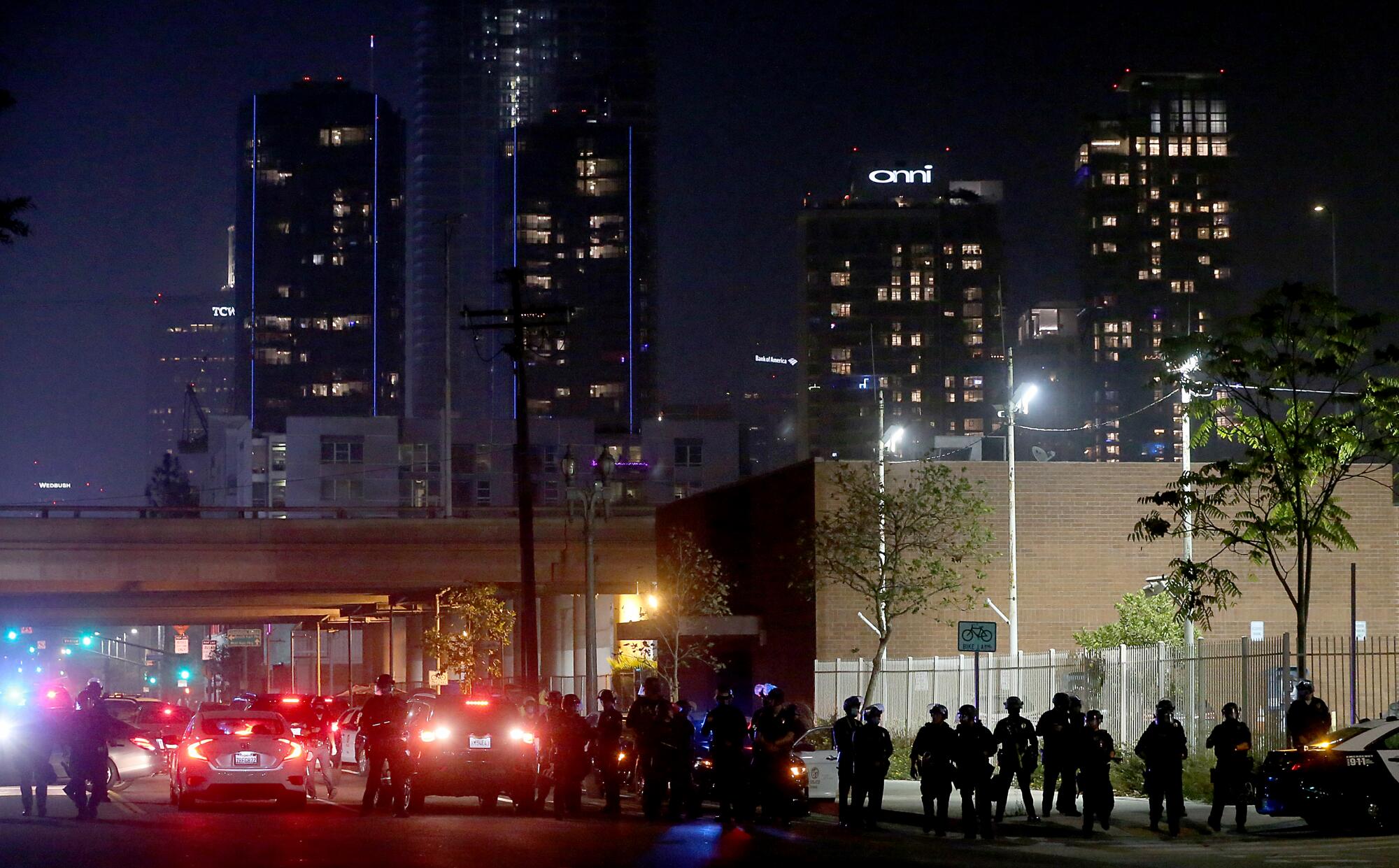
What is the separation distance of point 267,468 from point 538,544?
110875mm

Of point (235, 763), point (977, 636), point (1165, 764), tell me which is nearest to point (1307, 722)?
point (1165, 764)

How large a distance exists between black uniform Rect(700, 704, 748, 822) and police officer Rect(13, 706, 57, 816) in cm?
862

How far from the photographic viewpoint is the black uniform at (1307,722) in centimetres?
2312

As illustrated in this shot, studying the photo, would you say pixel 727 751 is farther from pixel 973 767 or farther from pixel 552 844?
pixel 552 844

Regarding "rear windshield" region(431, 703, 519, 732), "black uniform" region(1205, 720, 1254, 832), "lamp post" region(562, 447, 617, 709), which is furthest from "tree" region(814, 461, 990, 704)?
"black uniform" region(1205, 720, 1254, 832)

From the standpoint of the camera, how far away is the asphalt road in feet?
54.5

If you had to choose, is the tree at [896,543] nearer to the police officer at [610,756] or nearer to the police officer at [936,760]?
the police officer at [610,756]

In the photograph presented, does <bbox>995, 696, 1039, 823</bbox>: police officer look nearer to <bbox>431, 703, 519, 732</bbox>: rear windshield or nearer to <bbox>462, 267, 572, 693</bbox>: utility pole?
<bbox>431, 703, 519, 732</bbox>: rear windshield

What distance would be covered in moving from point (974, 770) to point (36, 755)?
12.0m

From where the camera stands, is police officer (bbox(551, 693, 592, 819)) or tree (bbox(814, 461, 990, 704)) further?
tree (bbox(814, 461, 990, 704))

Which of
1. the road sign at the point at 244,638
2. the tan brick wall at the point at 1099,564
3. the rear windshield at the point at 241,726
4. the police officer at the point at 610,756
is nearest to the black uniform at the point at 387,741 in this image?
the rear windshield at the point at 241,726

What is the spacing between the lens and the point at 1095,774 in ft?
71.1

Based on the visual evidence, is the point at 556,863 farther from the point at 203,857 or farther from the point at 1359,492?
the point at 1359,492

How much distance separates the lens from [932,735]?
21.4 meters
